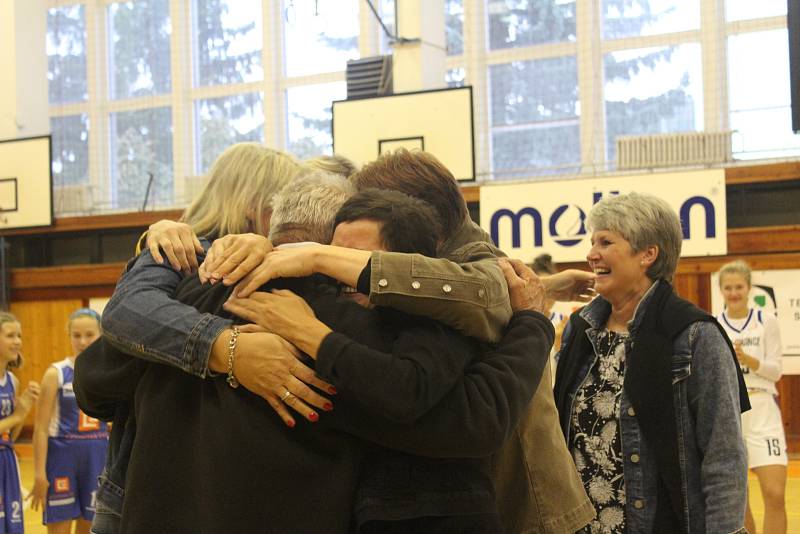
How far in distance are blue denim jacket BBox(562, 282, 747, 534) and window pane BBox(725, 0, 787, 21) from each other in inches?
398

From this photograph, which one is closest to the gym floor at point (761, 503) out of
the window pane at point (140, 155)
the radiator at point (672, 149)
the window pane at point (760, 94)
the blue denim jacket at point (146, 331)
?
the radiator at point (672, 149)

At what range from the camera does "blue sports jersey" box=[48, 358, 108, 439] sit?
624 cm

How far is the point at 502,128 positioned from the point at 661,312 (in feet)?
33.0

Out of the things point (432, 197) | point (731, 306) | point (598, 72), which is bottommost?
point (731, 306)

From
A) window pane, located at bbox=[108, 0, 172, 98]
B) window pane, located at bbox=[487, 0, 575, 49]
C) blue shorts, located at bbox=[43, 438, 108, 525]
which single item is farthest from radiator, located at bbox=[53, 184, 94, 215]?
blue shorts, located at bbox=[43, 438, 108, 525]

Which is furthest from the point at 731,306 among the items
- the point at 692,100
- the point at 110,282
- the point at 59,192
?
the point at 59,192

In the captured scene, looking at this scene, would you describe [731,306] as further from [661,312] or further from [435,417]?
[435,417]

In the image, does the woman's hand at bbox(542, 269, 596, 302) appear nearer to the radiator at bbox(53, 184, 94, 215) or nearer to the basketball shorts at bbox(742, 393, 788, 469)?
the basketball shorts at bbox(742, 393, 788, 469)

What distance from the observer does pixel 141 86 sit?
47.6 feet

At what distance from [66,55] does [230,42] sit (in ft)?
9.45

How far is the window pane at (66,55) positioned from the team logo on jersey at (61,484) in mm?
9915

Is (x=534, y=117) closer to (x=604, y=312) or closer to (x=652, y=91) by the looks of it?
(x=652, y=91)

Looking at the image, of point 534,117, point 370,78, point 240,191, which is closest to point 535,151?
point 534,117

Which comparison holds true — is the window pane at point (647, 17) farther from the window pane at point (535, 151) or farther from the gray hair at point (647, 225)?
the gray hair at point (647, 225)
